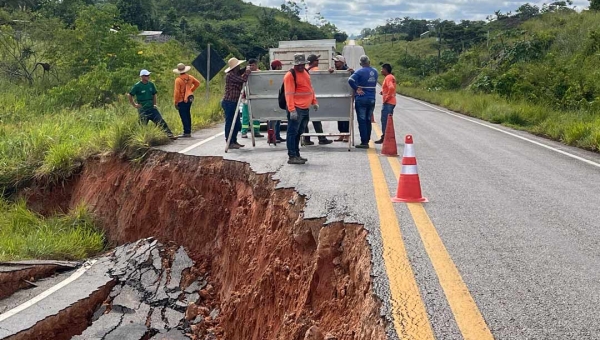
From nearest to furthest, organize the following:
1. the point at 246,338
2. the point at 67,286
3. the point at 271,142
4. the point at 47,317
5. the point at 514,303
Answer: the point at 514,303 → the point at 246,338 → the point at 47,317 → the point at 67,286 → the point at 271,142

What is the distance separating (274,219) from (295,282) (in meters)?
1.36

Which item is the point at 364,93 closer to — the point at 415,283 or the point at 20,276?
→ the point at 20,276

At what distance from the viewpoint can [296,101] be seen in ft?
28.3

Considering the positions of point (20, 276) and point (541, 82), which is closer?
point (20, 276)

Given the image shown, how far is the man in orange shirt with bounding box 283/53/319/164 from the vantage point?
852 centimetres

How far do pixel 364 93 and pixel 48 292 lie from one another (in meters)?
6.04

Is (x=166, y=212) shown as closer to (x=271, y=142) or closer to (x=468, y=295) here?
(x=271, y=142)

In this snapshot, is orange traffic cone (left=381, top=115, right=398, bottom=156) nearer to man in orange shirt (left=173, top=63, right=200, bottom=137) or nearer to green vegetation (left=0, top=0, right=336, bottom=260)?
green vegetation (left=0, top=0, right=336, bottom=260)

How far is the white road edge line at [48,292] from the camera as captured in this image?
6785mm

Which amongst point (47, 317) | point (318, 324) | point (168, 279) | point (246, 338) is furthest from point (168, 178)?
point (318, 324)

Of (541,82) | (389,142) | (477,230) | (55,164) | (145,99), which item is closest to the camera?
(477,230)

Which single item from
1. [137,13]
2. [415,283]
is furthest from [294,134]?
[137,13]

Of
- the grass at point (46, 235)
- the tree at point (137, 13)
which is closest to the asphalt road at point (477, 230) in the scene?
the grass at point (46, 235)

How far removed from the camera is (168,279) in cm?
796
